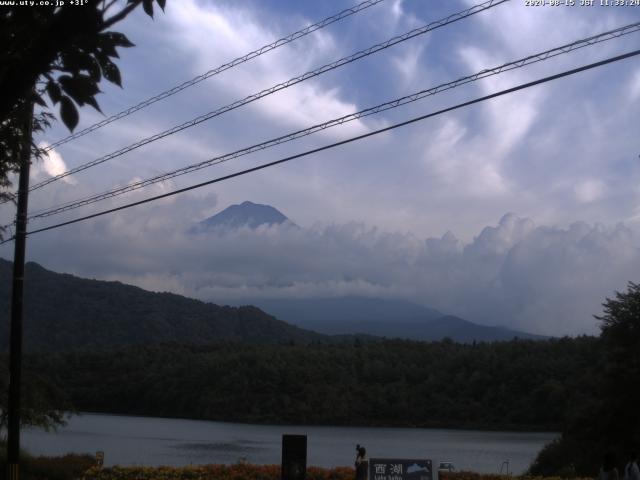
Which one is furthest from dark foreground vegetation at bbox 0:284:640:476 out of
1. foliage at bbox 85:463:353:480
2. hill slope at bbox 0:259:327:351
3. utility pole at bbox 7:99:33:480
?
hill slope at bbox 0:259:327:351

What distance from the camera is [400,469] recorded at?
1584cm

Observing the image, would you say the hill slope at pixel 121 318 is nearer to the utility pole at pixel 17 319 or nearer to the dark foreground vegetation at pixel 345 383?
the dark foreground vegetation at pixel 345 383

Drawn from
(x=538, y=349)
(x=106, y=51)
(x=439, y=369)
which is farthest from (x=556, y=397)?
(x=106, y=51)

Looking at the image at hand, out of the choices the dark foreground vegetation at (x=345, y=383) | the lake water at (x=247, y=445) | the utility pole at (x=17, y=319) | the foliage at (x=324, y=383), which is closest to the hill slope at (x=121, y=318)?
the dark foreground vegetation at (x=345, y=383)

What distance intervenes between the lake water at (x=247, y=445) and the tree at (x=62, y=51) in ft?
83.8

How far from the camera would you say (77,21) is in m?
4.36

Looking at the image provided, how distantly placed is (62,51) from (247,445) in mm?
44715

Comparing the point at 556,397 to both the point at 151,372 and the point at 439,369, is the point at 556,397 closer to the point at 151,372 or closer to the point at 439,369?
the point at 439,369

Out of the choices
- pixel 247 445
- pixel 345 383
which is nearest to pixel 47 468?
pixel 247 445

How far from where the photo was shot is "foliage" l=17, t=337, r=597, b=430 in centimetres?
7169

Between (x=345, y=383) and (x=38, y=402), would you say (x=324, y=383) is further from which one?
(x=38, y=402)

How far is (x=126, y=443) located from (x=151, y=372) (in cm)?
3863

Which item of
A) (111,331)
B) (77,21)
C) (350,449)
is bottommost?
(350,449)

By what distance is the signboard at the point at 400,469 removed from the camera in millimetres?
15703
